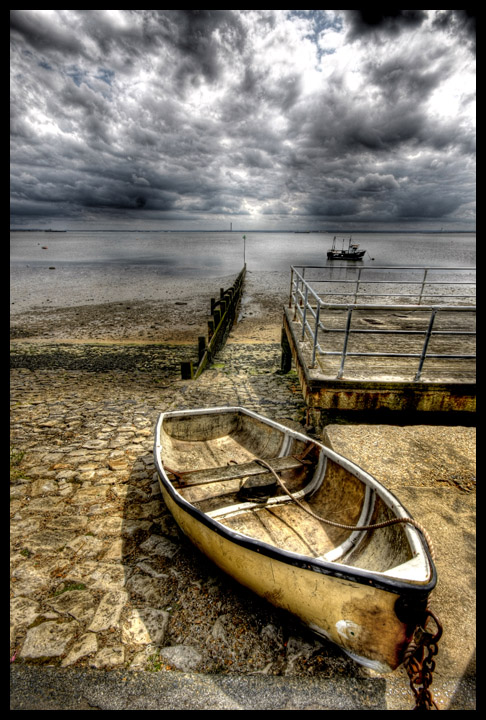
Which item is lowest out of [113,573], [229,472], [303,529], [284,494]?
[113,573]

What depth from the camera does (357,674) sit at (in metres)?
2.92

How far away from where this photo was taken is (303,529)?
13.3 feet

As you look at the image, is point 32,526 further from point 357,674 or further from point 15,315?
point 15,315

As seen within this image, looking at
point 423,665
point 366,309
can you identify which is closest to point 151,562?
point 423,665

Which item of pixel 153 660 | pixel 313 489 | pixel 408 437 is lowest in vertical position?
pixel 153 660

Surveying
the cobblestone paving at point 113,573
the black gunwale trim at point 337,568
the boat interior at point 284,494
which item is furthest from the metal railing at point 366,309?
the black gunwale trim at point 337,568

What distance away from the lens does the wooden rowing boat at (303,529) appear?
2.61 metres

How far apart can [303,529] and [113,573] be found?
2332mm

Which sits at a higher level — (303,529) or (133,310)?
(133,310)

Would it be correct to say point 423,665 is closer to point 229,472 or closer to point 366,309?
→ point 229,472

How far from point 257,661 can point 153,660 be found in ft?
3.15

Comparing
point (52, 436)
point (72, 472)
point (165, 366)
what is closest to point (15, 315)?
point (165, 366)

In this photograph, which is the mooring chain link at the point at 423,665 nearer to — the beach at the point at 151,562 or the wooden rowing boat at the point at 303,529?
the wooden rowing boat at the point at 303,529
